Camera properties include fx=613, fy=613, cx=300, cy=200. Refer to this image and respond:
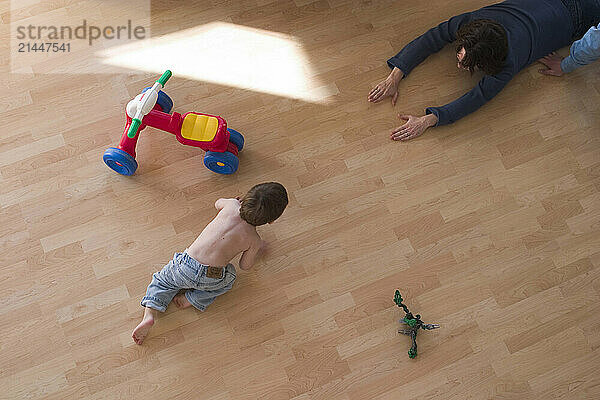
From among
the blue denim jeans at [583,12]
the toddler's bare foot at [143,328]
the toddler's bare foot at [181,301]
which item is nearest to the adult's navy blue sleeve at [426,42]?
the blue denim jeans at [583,12]

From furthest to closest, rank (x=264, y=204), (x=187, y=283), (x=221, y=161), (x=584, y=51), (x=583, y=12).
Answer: (x=583, y=12) < (x=584, y=51) < (x=221, y=161) < (x=187, y=283) < (x=264, y=204)

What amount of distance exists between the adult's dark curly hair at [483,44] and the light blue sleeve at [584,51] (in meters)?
0.28

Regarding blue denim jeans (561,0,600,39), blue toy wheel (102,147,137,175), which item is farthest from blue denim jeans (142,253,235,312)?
blue denim jeans (561,0,600,39)

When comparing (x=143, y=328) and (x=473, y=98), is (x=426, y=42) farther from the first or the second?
(x=143, y=328)

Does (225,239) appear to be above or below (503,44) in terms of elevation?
below

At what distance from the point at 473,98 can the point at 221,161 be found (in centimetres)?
88

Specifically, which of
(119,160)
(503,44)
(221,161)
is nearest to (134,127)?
(119,160)

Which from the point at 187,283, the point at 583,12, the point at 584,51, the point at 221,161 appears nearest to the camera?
the point at 187,283

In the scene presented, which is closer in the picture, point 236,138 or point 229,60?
point 236,138

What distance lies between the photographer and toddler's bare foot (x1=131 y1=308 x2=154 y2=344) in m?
1.86

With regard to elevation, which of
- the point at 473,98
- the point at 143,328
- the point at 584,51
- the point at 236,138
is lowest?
the point at 143,328

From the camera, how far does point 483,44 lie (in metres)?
1.96

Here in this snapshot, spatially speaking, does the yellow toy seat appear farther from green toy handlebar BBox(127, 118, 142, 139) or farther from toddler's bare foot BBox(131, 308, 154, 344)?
toddler's bare foot BBox(131, 308, 154, 344)

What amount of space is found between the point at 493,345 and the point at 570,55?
3.39ft
